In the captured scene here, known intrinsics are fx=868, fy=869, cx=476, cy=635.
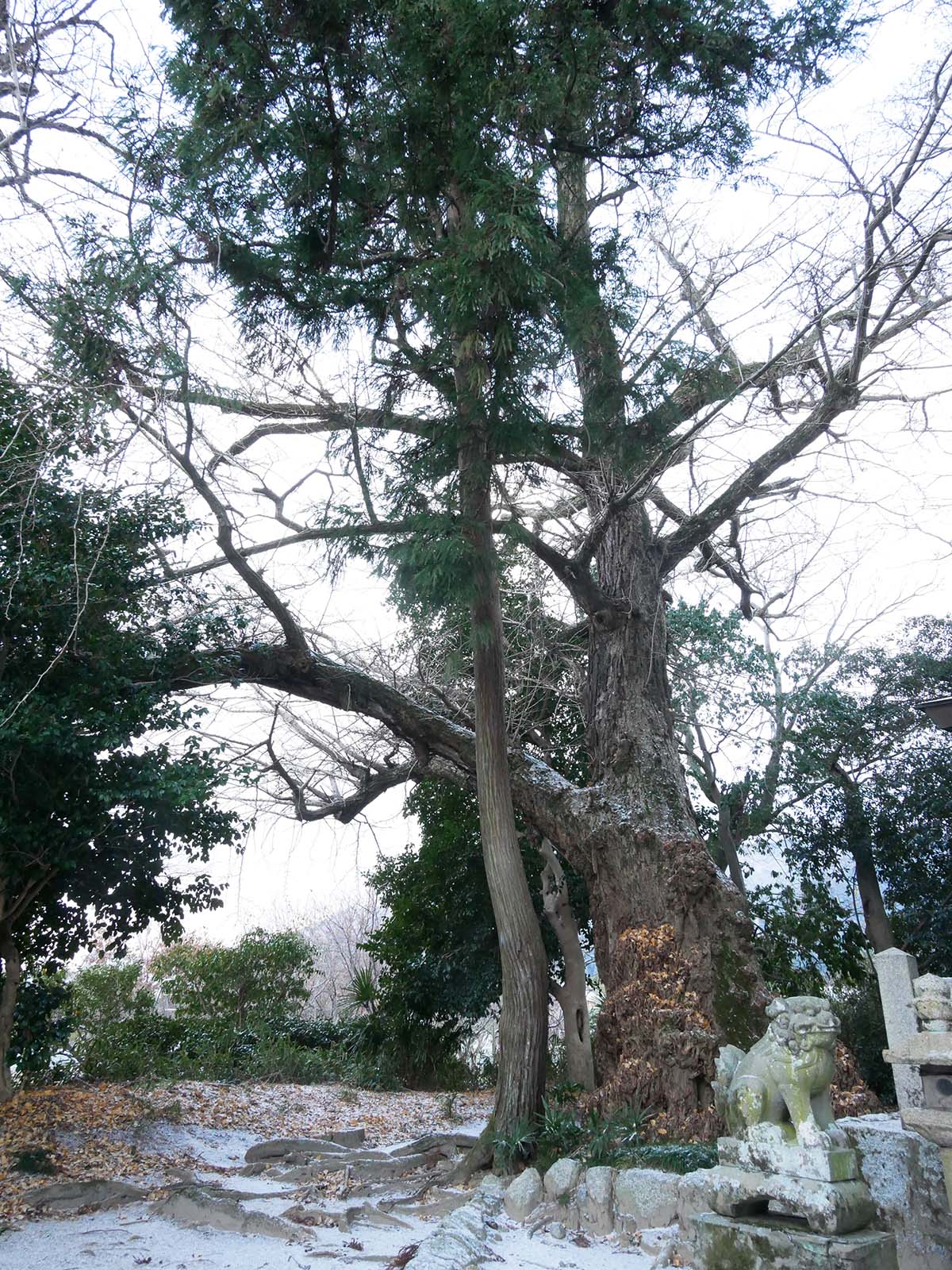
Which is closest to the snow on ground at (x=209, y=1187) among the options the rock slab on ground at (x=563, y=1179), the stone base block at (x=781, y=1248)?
the rock slab on ground at (x=563, y=1179)

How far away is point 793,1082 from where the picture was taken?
318cm

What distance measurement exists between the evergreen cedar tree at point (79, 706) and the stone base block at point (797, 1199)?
4.38 metres

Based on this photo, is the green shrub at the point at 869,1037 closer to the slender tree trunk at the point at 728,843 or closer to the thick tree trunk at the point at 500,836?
the slender tree trunk at the point at 728,843

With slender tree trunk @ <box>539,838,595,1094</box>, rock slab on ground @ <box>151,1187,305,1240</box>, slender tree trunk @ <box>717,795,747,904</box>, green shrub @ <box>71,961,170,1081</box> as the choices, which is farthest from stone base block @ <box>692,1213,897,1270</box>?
green shrub @ <box>71,961,170,1081</box>

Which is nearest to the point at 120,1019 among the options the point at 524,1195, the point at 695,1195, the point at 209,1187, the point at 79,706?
the point at 209,1187

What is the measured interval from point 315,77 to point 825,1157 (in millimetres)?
5976

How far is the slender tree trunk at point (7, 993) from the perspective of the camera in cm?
659

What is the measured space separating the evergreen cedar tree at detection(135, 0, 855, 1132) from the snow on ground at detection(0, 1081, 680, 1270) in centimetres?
128

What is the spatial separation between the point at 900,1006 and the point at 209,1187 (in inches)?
171

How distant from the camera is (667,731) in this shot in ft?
25.3

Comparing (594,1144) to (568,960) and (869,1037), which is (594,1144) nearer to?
(568,960)

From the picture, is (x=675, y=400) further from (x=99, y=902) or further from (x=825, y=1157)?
(x=99, y=902)

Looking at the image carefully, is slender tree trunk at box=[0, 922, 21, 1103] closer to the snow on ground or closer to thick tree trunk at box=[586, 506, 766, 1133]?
the snow on ground

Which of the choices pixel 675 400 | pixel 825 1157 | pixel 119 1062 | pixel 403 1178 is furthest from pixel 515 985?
pixel 119 1062
